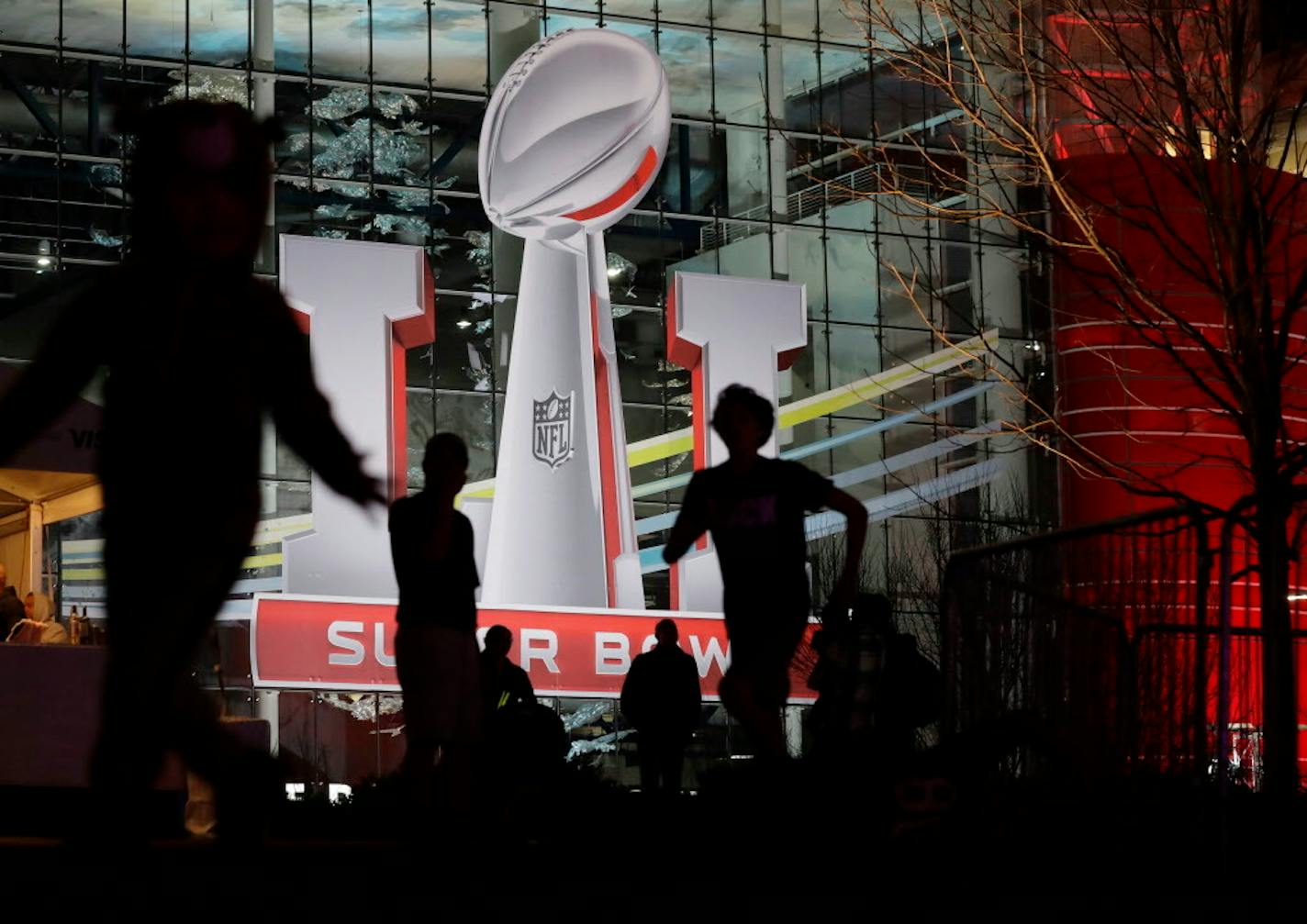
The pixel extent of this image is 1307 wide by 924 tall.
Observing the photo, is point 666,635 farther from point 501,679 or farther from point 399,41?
point 399,41

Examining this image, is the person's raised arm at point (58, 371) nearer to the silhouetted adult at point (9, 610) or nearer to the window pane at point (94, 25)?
the silhouetted adult at point (9, 610)

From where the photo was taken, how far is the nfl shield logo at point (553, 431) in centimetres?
2361

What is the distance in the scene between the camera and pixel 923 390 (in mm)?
34062

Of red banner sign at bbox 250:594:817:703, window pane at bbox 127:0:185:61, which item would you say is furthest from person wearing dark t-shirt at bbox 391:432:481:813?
window pane at bbox 127:0:185:61

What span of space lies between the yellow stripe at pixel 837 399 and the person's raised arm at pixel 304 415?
89.7ft

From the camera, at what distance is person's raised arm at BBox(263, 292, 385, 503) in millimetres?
4617

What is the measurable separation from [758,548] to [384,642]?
56.2ft

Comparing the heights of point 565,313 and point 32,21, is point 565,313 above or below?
below

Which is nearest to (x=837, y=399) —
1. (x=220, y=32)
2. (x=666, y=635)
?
(x=220, y=32)

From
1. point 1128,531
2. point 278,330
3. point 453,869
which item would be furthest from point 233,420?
point 1128,531

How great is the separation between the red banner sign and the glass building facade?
18.5 feet

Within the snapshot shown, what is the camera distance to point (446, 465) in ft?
24.2

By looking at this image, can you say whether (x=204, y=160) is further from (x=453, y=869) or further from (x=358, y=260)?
(x=358, y=260)

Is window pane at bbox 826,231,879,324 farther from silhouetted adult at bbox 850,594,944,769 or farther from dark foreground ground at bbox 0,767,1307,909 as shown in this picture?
dark foreground ground at bbox 0,767,1307,909
